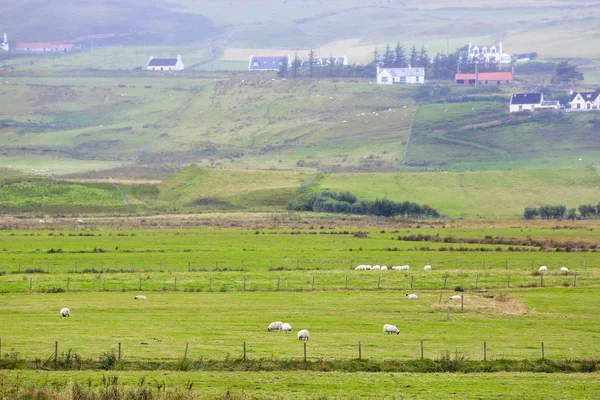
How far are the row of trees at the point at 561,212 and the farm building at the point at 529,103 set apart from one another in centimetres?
6962

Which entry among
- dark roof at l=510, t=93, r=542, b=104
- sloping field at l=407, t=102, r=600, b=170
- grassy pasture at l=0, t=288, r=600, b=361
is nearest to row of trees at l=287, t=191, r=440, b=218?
sloping field at l=407, t=102, r=600, b=170

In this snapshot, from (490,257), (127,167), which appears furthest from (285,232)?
(127,167)

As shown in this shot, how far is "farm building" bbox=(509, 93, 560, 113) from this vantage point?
586 ft

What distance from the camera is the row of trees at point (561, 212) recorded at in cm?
10787

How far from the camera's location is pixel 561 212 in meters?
109

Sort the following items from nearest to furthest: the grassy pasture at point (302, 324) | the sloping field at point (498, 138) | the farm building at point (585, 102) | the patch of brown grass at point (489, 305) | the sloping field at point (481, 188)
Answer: the grassy pasture at point (302, 324)
the patch of brown grass at point (489, 305)
the sloping field at point (481, 188)
the sloping field at point (498, 138)
the farm building at point (585, 102)

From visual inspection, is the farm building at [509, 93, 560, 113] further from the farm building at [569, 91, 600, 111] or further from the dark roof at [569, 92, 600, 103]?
the dark roof at [569, 92, 600, 103]

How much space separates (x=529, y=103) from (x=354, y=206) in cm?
7809

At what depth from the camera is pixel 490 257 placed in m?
68.1

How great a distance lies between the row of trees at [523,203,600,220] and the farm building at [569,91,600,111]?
74877mm

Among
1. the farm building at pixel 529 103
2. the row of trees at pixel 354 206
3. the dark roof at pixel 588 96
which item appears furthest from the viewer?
the dark roof at pixel 588 96

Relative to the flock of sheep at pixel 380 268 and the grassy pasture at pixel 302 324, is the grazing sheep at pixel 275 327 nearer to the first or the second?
the grassy pasture at pixel 302 324

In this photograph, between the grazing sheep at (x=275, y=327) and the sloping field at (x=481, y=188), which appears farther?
the sloping field at (x=481, y=188)

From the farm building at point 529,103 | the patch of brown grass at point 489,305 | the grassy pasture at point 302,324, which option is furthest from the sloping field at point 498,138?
the grassy pasture at point 302,324
